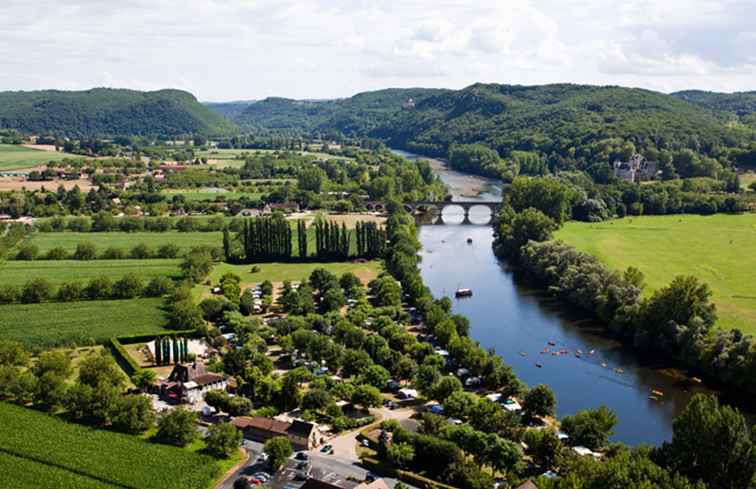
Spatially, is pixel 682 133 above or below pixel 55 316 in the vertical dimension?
above

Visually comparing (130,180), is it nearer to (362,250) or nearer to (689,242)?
(362,250)

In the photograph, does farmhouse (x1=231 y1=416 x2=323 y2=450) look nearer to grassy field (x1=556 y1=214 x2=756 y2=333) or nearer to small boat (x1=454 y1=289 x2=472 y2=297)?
small boat (x1=454 y1=289 x2=472 y2=297)

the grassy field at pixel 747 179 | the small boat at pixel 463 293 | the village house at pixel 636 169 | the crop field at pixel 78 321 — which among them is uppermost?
the village house at pixel 636 169

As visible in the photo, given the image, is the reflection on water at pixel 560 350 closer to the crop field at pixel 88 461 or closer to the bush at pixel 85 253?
the crop field at pixel 88 461

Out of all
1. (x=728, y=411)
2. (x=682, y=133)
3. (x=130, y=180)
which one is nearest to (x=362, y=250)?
(x=728, y=411)

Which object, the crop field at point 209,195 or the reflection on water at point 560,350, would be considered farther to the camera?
the crop field at point 209,195

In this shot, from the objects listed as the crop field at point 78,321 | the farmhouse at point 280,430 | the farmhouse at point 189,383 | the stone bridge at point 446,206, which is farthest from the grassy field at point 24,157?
the farmhouse at point 280,430
